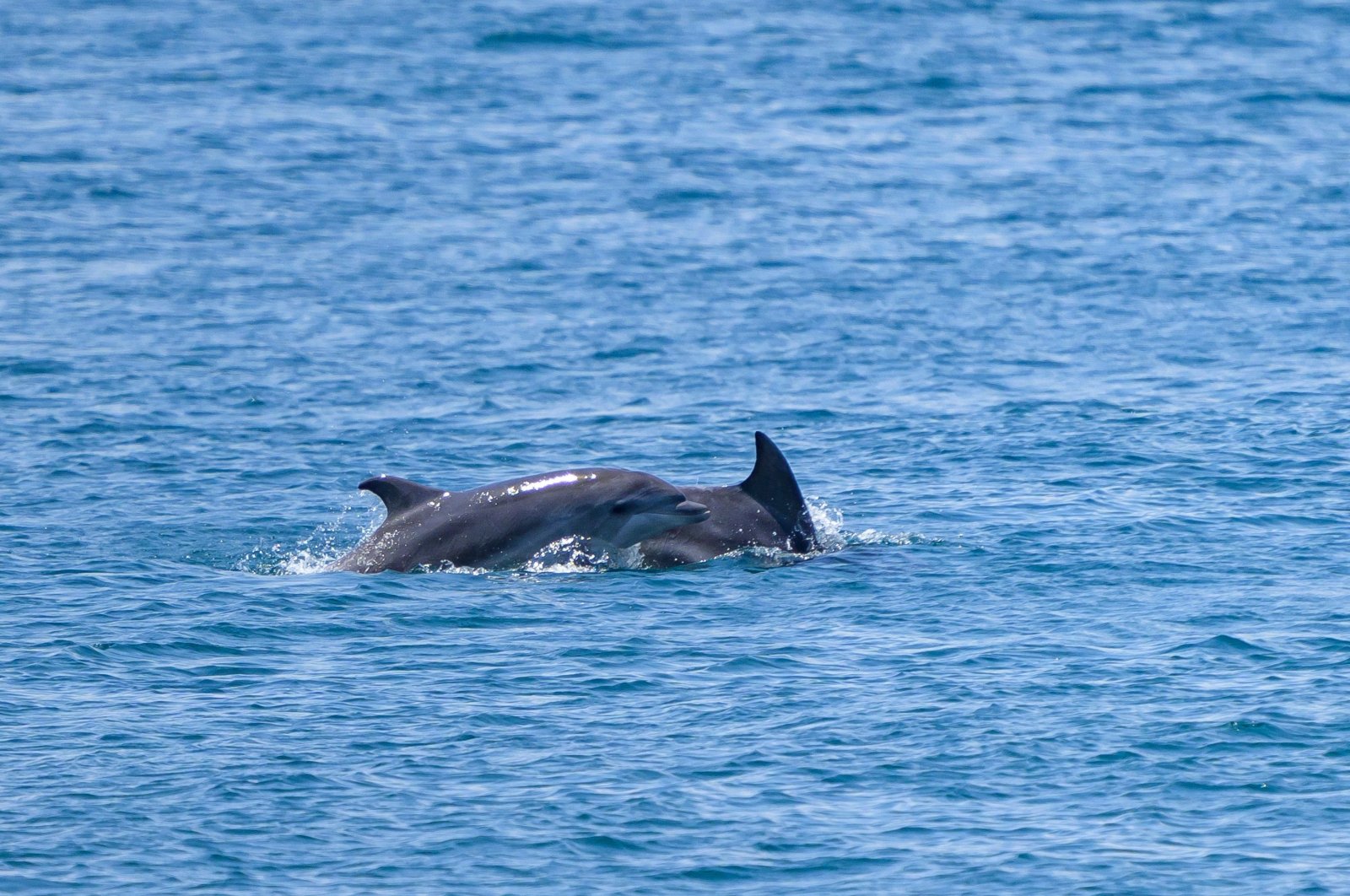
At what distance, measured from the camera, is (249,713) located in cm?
1712

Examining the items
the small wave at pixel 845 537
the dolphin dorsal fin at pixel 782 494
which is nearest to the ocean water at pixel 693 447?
the small wave at pixel 845 537

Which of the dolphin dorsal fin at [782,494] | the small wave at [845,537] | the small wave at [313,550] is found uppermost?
the dolphin dorsal fin at [782,494]

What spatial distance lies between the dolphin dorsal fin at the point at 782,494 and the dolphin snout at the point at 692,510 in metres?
1.06

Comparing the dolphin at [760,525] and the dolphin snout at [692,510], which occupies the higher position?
the dolphin snout at [692,510]

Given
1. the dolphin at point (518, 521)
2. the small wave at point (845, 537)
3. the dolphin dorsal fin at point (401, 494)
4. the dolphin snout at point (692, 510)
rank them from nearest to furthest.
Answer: the dolphin snout at point (692, 510), the dolphin at point (518, 521), the dolphin dorsal fin at point (401, 494), the small wave at point (845, 537)

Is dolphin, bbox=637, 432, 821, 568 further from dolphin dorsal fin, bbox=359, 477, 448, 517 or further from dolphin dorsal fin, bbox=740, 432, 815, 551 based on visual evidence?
dolphin dorsal fin, bbox=359, 477, 448, 517

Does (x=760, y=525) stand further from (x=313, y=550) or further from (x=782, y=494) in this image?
(x=313, y=550)

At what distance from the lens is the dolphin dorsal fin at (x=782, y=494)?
21.9m

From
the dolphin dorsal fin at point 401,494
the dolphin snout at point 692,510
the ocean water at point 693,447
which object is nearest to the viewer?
the ocean water at point 693,447

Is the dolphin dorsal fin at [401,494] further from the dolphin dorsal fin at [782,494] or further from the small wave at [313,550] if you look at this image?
the dolphin dorsal fin at [782,494]

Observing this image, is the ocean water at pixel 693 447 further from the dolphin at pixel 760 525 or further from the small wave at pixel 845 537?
the dolphin at pixel 760 525

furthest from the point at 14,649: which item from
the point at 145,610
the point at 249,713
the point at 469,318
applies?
the point at 469,318

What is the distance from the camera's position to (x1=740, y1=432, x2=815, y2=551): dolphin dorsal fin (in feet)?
71.8

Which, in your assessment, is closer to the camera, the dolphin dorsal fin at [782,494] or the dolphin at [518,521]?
the dolphin at [518,521]
